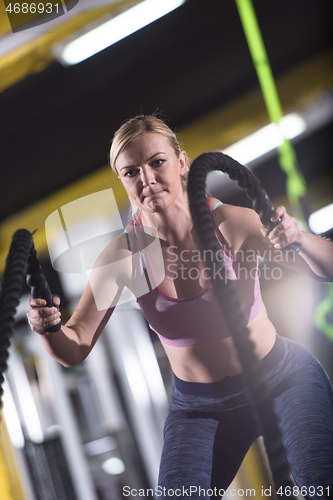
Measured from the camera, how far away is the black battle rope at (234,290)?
1.42 feet

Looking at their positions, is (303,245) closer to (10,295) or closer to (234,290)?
(234,290)

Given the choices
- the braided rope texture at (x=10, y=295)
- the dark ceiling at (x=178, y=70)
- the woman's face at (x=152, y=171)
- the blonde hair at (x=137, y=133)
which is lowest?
the braided rope texture at (x=10, y=295)

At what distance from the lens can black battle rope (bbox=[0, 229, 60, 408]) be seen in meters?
0.45

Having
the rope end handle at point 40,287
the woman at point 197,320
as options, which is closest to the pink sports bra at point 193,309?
the woman at point 197,320

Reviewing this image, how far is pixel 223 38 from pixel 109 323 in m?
0.47

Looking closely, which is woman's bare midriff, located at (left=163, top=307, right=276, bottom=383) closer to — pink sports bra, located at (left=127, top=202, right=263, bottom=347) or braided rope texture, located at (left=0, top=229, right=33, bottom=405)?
pink sports bra, located at (left=127, top=202, right=263, bottom=347)

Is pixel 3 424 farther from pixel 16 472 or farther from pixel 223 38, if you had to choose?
pixel 223 38

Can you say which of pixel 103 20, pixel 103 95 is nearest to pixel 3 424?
pixel 103 95

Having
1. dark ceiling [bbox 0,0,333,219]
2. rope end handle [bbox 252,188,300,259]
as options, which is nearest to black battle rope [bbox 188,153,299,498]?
rope end handle [bbox 252,188,300,259]

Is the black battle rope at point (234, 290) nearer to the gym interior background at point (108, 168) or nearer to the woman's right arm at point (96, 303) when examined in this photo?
the gym interior background at point (108, 168)

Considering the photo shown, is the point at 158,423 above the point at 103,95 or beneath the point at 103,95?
beneath

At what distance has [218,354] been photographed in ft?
1.70

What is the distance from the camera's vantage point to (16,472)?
659 millimetres

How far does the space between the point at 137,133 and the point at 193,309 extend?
25 cm
